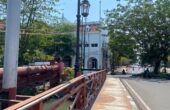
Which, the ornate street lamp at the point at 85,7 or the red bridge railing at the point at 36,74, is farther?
the ornate street lamp at the point at 85,7

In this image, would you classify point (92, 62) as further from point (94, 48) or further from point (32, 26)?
point (32, 26)

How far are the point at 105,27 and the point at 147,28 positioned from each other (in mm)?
6468

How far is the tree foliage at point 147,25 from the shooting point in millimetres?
50844

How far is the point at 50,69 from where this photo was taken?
20438mm

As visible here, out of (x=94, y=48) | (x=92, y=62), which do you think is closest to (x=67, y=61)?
(x=92, y=62)

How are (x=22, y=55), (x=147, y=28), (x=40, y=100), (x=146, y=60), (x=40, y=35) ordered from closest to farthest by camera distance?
1. (x=40, y=100)
2. (x=22, y=55)
3. (x=40, y=35)
4. (x=147, y=28)
5. (x=146, y=60)

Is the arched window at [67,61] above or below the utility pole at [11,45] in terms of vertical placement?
above

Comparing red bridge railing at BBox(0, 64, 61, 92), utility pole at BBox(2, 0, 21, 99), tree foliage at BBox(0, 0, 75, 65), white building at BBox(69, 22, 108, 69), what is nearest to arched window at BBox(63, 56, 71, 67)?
white building at BBox(69, 22, 108, 69)

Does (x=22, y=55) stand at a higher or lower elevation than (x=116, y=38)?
lower

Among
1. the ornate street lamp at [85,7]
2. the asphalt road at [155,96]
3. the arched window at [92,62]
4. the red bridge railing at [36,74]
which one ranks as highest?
the ornate street lamp at [85,7]

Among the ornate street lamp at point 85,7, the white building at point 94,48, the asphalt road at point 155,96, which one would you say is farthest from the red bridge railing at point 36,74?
the white building at point 94,48

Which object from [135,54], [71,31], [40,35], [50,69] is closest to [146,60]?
[135,54]

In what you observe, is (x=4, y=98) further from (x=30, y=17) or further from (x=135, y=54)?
(x=135, y=54)

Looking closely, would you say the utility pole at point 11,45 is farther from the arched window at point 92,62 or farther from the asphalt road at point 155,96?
the arched window at point 92,62
